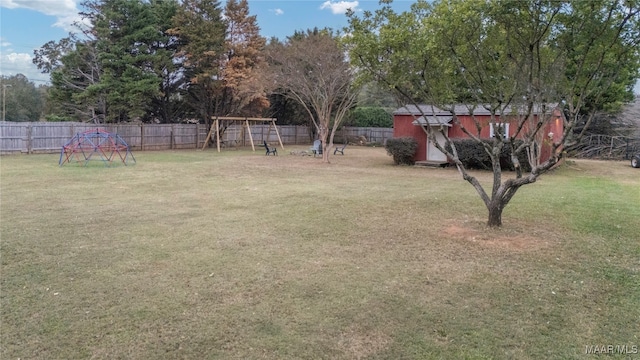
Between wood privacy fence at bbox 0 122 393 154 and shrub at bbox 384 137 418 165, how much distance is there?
12.3m

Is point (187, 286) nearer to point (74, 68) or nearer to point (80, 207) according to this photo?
point (80, 207)

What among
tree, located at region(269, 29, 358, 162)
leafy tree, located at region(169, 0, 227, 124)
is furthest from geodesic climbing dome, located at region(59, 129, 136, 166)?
tree, located at region(269, 29, 358, 162)

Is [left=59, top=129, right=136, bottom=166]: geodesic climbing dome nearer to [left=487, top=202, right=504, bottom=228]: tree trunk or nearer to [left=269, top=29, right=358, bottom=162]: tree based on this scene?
[left=269, top=29, right=358, bottom=162]: tree

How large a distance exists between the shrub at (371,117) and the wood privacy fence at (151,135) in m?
0.76

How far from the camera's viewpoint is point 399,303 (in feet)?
12.0

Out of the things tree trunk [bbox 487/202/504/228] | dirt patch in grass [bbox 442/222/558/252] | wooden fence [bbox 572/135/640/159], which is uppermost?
wooden fence [bbox 572/135/640/159]

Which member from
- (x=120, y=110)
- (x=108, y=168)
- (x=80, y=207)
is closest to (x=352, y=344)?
(x=80, y=207)

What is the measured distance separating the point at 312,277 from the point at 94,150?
15.4 m

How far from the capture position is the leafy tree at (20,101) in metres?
43.5

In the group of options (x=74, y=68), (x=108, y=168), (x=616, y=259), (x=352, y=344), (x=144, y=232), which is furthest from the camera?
(x=74, y=68)

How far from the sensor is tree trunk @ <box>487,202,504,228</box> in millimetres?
6243

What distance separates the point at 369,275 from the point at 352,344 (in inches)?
54.8

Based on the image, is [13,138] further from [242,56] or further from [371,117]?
[371,117]

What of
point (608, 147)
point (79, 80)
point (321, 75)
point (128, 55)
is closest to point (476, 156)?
point (321, 75)
